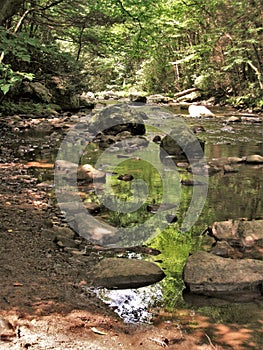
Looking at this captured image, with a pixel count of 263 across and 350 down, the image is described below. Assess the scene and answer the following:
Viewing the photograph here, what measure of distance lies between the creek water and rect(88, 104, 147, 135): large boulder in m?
1.93

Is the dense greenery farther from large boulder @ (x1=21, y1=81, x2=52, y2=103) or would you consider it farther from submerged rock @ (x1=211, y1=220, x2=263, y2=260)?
submerged rock @ (x1=211, y1=220, x2=263, y2=260)

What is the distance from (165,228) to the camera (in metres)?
4.32

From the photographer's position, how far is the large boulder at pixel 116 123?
36.9 feet

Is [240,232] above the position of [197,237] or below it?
above

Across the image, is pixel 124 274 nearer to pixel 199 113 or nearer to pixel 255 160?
pixel 255 160

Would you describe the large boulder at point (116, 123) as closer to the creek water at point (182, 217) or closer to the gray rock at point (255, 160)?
the creek water at point (182, 217)

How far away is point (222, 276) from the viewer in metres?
3.09

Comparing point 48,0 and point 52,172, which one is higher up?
point 48,0

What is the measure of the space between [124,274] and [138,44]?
657cm

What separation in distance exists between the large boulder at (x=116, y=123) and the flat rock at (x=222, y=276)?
8.12 meters

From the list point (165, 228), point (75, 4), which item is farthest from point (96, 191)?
point (75, 4)

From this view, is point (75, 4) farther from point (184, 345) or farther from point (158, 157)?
point (184, 345)

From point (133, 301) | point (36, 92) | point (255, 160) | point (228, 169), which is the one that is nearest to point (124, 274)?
point (133, 301)

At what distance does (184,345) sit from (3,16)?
409cm
